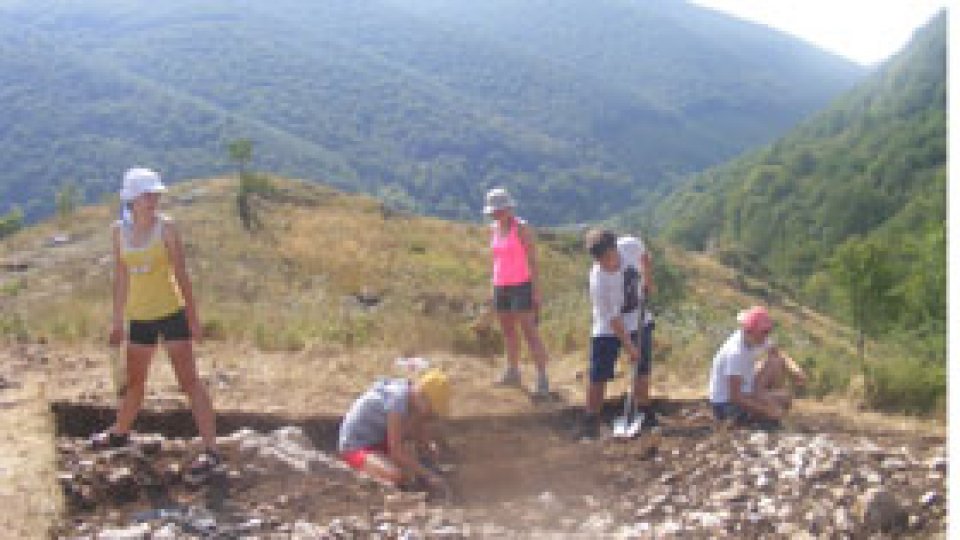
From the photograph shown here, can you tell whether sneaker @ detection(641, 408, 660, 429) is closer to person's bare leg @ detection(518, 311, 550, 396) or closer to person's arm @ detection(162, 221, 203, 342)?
person's bare leg @ detection(518, 311, 550, 396)

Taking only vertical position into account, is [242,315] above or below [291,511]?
above

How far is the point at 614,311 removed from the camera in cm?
695

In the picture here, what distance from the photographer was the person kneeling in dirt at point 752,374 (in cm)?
648

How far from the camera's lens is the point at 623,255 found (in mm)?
7121

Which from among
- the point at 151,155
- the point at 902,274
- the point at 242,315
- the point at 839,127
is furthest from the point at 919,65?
the point at 242,315

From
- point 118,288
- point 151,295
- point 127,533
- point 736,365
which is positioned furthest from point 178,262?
point 736,365

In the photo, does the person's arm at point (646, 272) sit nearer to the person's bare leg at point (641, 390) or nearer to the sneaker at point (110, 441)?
the person's bare leg at point (641, 390)

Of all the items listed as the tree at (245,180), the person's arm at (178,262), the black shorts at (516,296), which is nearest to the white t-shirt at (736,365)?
the black shorts at (516,296)

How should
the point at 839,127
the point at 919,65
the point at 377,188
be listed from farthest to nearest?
the point at 377,188, the point at 839,127, the point at 919,65

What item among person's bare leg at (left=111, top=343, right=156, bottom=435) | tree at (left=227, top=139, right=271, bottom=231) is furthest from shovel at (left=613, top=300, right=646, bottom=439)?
tree at (left=227, top=139, right=271, bottom=231)

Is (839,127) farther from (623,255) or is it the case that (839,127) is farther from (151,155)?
(623,255)

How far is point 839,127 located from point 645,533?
137 meters

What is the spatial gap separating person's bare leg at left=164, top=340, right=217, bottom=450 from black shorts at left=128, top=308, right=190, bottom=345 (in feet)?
0.17

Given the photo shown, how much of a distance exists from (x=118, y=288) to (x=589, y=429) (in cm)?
381
